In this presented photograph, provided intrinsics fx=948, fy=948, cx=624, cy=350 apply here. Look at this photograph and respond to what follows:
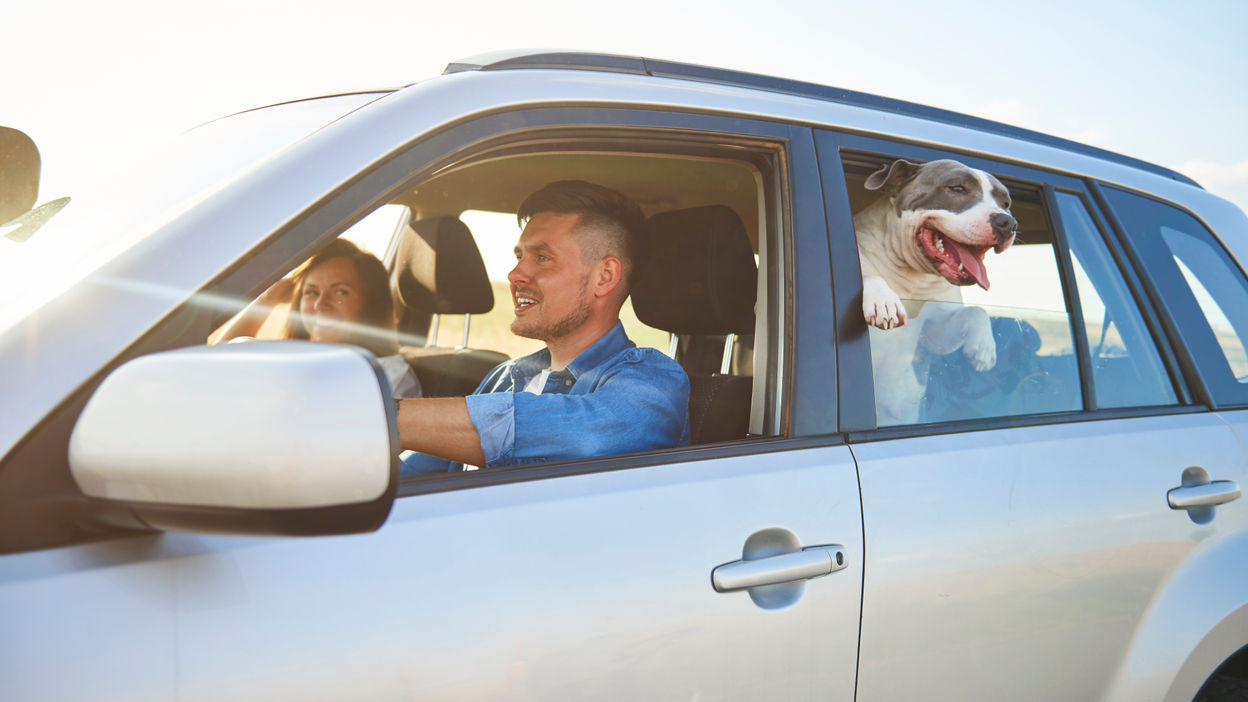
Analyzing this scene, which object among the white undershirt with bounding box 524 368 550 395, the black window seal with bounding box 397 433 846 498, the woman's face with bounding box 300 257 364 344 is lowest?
the black window seal with bounding box 397 433 846 498

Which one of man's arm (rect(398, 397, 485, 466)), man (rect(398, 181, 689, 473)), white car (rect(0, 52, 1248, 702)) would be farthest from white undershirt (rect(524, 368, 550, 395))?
man's arm (rect(398, 397, 485, 466))

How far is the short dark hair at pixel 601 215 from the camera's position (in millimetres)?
2400

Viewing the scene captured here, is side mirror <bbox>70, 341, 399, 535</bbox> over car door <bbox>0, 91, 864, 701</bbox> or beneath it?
over

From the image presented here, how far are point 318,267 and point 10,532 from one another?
227 centimetres

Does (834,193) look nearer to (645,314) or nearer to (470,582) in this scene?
(645,314)

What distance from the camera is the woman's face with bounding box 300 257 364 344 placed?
3.26 metres

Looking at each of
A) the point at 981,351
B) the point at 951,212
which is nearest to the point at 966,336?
the point at 981,351

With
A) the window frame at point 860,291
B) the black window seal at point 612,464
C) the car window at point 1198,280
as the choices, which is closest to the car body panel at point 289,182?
the window frame at point 860,291

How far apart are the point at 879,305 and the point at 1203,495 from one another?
812mm

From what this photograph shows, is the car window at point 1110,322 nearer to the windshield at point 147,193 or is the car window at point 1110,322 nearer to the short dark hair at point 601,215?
the short dark hair at point 601,215

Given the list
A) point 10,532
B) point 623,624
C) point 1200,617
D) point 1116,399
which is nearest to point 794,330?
point 623,624

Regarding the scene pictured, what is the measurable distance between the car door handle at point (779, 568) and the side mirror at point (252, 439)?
0.63m

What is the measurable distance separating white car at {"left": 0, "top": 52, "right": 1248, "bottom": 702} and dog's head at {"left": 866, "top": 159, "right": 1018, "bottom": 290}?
0.04 meters

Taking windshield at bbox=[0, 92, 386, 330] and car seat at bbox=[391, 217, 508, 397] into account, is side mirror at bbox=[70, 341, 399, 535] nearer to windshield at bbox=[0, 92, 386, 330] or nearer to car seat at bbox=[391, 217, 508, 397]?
windshield at bbox=[0, 92, 386, 330]
